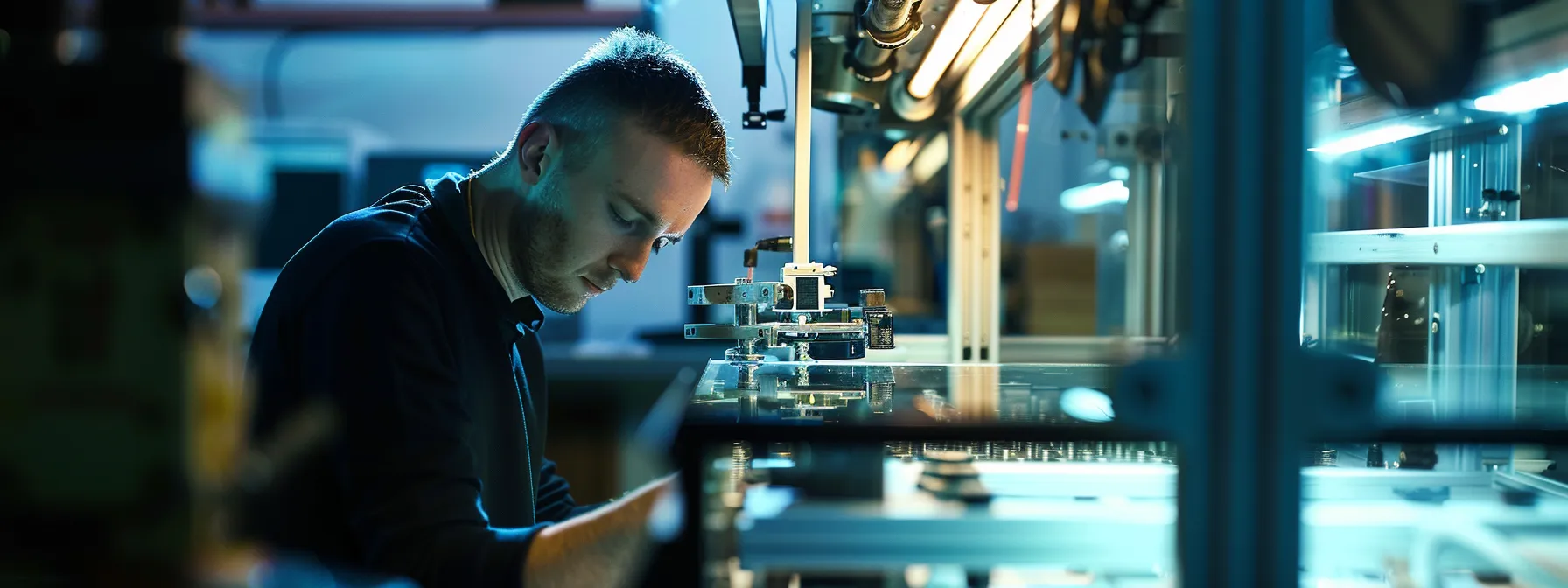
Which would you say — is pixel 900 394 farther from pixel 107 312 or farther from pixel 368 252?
pixel 107 312

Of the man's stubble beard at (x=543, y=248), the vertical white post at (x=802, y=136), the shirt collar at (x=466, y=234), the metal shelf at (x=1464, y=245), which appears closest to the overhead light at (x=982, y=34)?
the vertical white post at (x=802, y=136)

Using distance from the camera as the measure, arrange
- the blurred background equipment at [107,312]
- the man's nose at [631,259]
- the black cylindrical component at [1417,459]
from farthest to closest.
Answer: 1. the man's nose at [631,259]
2. the black cylindrical component at [1417,459]
3. the blurred background equipment at [107,312]

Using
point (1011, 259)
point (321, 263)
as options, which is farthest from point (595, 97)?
point (1011, 259)

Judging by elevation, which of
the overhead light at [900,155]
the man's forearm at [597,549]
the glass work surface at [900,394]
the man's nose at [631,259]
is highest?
the overhead light at [900,155]

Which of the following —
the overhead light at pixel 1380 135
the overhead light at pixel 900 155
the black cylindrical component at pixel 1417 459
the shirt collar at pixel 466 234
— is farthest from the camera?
the overhead light at pixel 900 155

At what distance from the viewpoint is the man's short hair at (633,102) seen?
1.21 m

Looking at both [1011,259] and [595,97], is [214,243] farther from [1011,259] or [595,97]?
[1011,259]

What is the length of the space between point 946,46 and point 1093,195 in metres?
1.62

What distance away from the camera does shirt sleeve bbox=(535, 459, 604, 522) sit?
1426 mm

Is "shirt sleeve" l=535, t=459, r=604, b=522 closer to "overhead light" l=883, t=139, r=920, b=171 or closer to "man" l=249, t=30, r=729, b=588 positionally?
"man" l=249, t=30, r=729, b=588

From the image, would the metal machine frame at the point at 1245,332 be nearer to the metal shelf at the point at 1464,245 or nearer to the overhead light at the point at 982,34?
the metal shelf at the point at 1464,245

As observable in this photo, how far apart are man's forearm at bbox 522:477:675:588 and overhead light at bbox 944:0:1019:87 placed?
33.2 inches

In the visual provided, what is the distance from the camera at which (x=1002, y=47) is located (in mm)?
1560

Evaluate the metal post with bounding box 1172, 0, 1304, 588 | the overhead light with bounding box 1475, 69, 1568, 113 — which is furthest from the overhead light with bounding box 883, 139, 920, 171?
the metal post with bounding box 1172, 0, 1304, 588
